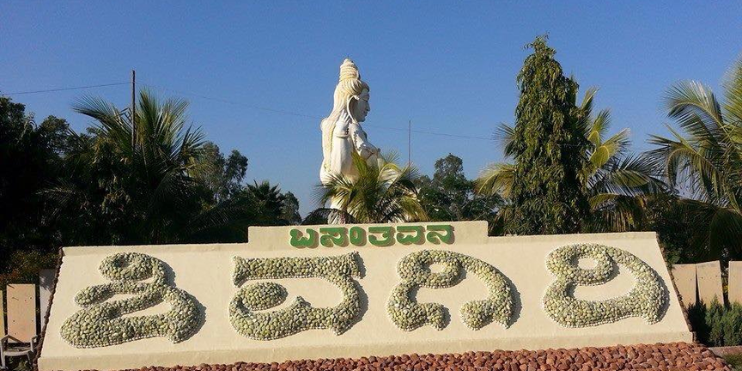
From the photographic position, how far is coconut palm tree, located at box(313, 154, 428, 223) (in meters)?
10.9

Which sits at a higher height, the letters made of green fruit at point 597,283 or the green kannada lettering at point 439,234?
the green kannada lettering at point 439,234

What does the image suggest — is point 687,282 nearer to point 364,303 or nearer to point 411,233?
point 411,233

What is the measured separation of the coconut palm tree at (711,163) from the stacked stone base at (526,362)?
5906 millimetres

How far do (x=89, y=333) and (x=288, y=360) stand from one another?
2.41 m

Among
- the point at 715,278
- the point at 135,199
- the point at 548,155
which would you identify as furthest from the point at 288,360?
the point at 715,278

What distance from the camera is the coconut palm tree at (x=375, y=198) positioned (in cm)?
1085

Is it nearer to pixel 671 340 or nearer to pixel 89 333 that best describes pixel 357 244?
pixel 89 333

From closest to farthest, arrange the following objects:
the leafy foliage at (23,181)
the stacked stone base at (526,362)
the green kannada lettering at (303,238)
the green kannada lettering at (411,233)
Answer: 1. the stacked stone base at (526,362)
2. the green kannada lettering at (303,238)
3. the green kannada lettering at (411,233)
4. the leafy foliage at (23,181)

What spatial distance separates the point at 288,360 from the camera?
26.3ft

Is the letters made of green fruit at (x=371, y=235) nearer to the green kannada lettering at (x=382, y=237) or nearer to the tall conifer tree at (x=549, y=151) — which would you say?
the green kannada lettering at (x=382, y=237)

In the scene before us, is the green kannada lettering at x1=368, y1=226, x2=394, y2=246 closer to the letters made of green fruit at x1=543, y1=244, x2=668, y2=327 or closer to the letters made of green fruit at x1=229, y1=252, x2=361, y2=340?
the letters made of green fruit at x1=229, y1=252, x2=361, y2=340

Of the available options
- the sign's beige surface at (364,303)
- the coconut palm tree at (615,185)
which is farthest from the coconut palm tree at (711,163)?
the sign's beige surface at (364,303)

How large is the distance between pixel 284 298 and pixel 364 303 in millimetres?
1024

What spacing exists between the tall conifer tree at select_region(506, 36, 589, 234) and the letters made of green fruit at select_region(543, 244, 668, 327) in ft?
8.26
